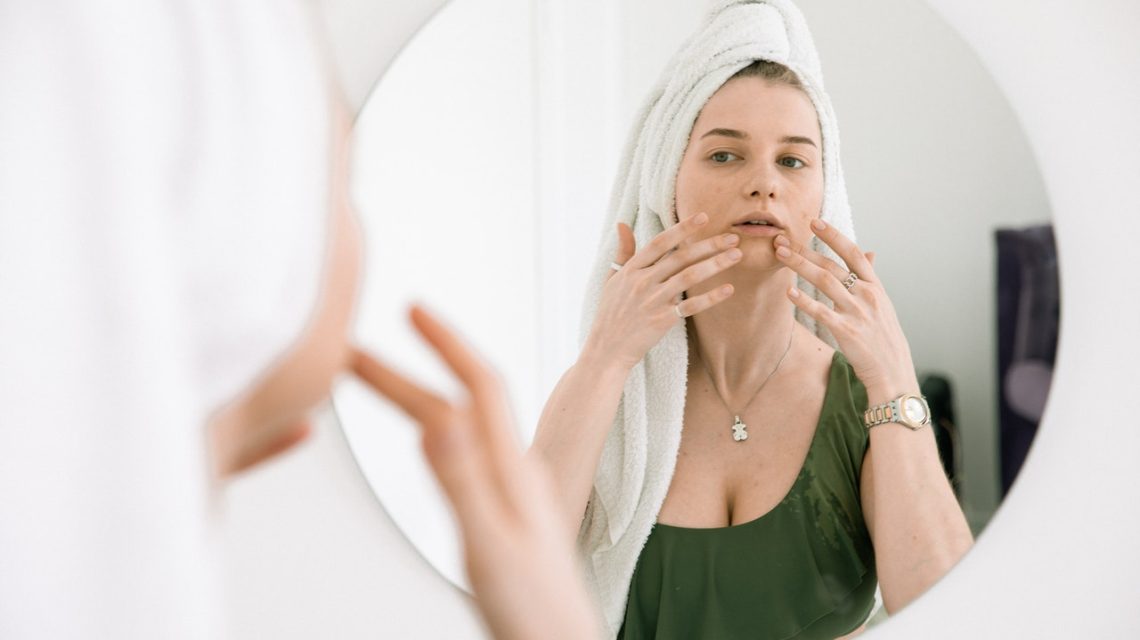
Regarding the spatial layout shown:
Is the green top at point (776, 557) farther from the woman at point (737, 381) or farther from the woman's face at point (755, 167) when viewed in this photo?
the woman's face at point (755, 167)

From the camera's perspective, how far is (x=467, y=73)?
2.12 feet

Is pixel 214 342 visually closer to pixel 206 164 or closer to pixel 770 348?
pixel 206 164

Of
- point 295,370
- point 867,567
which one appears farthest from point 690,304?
point 295,370

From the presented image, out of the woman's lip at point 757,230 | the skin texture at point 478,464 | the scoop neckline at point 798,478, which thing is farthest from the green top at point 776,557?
the skin texture at point 478,464

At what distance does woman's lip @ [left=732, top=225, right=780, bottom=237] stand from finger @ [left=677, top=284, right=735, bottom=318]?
37 millimetres

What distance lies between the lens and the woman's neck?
0.59 m

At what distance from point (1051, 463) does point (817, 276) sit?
263mm

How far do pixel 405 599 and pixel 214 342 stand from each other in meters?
0.54

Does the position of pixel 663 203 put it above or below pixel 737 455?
above

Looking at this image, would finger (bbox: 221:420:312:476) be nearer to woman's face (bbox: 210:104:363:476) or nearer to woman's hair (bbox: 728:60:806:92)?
woman's face (bbox: 210:104:363:476)

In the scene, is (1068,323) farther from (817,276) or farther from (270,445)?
(270,445)

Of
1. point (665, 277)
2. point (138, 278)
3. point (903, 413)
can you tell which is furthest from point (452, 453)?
A: point (903, 413)

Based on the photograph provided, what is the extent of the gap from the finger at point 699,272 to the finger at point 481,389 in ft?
1.00

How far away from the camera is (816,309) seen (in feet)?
1.98
